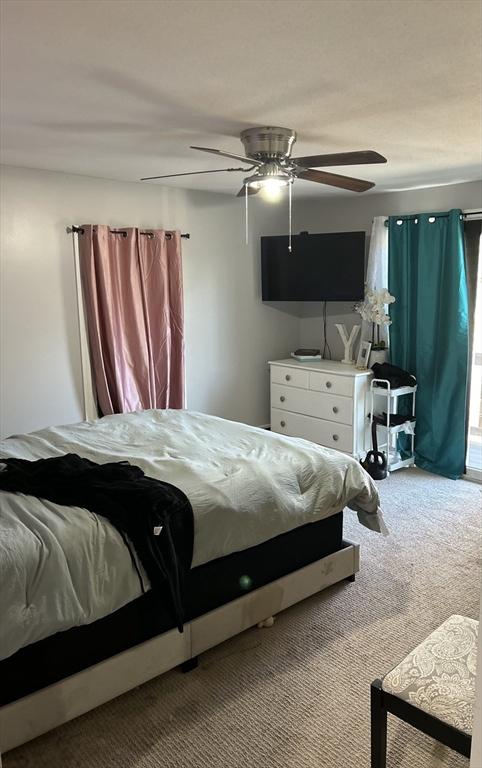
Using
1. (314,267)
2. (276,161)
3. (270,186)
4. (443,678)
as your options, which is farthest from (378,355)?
(443,678)

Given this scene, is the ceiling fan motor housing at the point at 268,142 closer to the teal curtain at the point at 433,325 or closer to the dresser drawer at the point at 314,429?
the teal curtain at the point at 433,325

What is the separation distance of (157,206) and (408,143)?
2171mm

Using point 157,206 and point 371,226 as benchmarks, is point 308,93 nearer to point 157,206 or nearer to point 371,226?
point 157,206

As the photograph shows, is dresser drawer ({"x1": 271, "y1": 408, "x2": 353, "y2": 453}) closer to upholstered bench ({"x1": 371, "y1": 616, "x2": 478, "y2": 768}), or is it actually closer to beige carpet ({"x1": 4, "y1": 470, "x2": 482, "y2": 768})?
beige carpet ({"x1": 4, "y1": 470, "x2": 482, "y2": 768})

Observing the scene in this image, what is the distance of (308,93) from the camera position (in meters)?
2.23

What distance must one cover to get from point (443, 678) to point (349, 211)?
Answer: 432 cm

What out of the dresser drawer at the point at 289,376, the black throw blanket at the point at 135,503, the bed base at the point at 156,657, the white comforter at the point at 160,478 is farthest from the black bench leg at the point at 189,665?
the dresser drawer at the point at 289,376

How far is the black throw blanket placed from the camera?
2.12 metres

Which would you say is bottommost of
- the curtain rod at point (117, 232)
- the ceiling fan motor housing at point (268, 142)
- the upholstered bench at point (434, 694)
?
the upholstered bench at point (434, 694)

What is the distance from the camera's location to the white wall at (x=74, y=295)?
3857 millimetres

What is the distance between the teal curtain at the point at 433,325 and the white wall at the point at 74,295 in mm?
1299

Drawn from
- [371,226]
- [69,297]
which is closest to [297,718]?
[69,297]

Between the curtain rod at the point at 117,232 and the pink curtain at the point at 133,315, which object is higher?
the curtain rod at the point at 117,232

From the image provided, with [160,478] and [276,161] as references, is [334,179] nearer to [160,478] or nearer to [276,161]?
[276,161]
